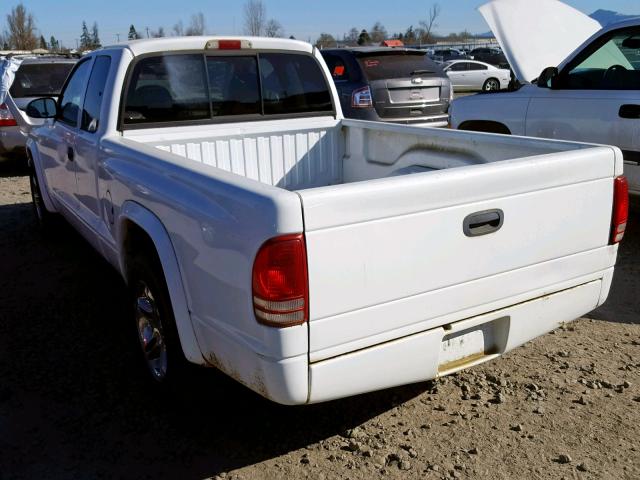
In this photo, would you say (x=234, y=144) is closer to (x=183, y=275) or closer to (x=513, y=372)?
(x=183, y=275)

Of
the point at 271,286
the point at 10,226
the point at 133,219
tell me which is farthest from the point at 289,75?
the point at 10,226

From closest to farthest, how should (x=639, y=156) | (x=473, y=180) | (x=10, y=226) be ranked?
1. (x=473, y=180)
2. (x=639, y=156)
3. (x=10, y=226)

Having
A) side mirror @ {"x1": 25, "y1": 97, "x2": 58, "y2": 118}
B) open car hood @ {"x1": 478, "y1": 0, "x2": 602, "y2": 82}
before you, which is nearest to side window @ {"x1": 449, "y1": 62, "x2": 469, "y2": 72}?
open car hood @ {"x1": 478, "y1": 0, "x2": 602, "y2": 82}

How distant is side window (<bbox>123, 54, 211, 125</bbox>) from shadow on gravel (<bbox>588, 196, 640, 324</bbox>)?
3051 millimetres

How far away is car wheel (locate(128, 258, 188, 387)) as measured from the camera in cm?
305

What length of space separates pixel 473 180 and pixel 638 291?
114 inches

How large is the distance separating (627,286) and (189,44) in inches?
144

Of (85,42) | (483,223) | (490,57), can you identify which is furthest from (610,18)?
(85,42)

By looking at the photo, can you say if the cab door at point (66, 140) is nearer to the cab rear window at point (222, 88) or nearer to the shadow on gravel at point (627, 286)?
the cab rear window at point (222, 88)

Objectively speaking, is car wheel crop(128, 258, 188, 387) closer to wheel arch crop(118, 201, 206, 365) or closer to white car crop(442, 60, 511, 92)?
wheel arch crop(118, 201, 206, 365)

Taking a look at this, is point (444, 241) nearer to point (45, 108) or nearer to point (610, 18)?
point (45, 108)

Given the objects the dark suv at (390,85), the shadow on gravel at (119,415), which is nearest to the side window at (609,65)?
the shadow on gravel at (119,415)

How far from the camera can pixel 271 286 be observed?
2264mm

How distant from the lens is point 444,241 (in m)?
2.53
